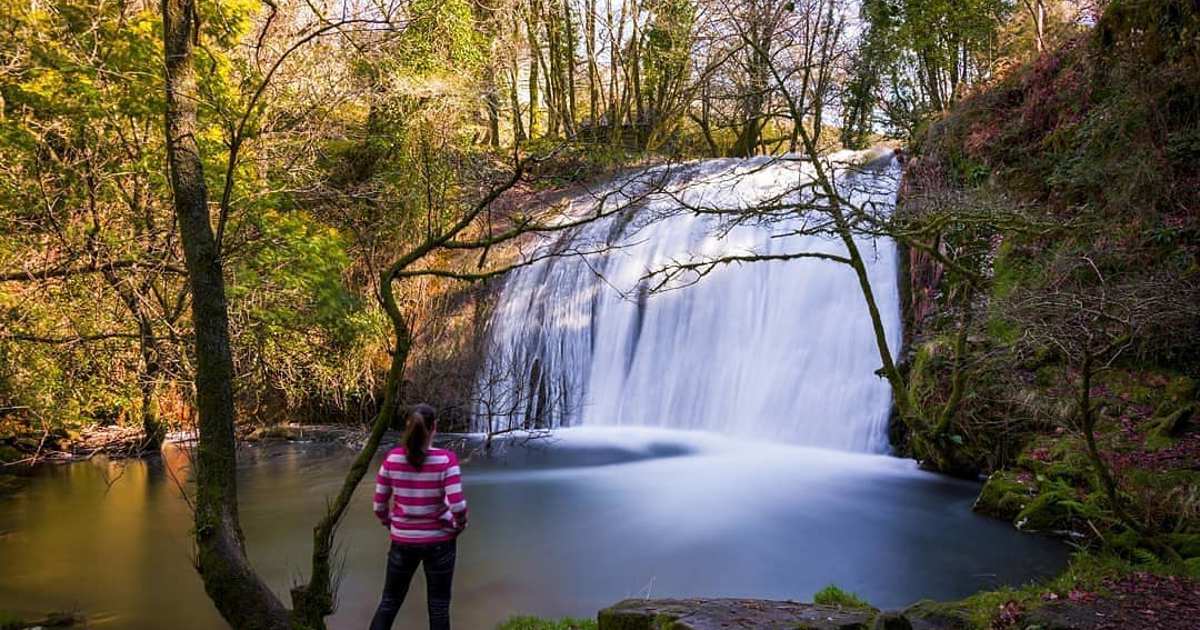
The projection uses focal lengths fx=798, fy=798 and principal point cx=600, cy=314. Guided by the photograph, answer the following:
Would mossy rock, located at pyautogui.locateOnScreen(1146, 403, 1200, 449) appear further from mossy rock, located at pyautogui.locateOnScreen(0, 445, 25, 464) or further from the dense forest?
mossy rock, located at pyautogui.locateOnScreen(0, 445, 25, 464)

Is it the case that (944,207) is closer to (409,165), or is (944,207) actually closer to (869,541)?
(869,541)

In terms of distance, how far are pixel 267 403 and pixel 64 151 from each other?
26.7 feet

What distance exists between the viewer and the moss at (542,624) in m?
5.18

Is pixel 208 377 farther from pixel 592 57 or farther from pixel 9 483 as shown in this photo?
pixel 592 57

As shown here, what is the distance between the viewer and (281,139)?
36.0ft

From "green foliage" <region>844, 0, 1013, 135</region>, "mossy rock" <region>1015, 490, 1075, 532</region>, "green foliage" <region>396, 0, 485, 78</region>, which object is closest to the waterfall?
"green foliage" <region>844, 0, 1013, 135</region>

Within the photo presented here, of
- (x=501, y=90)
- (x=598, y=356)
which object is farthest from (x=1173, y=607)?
(x=501, y=90)

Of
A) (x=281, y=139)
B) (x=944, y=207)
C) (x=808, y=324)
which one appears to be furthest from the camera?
(x=808, y=324)

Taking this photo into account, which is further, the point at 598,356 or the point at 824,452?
the point at 598,356

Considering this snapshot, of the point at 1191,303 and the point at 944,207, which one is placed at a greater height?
the point at 944,207

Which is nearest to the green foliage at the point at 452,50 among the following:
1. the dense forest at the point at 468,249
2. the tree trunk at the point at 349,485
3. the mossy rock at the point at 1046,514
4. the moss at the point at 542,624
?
the dense forest at the point at 468,249

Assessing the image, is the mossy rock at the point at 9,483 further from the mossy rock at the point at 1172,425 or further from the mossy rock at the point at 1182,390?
the mossy rock at the point at 1182,390

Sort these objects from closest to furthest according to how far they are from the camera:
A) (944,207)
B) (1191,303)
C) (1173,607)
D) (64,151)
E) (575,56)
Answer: (1173,607)
(1191,303)
(944,207)
(64,151)
(575,56)

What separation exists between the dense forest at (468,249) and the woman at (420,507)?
354 mm
